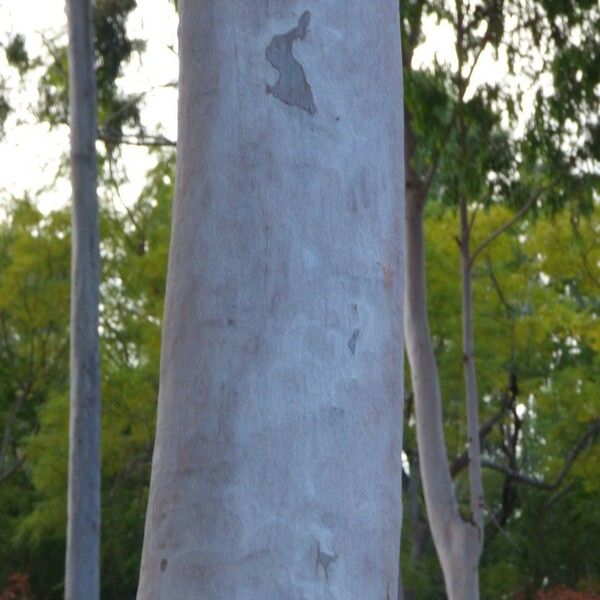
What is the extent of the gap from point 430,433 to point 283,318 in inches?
444

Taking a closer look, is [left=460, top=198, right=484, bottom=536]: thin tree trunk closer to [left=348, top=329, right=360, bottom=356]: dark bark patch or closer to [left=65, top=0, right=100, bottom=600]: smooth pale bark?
[left=65, top=0, right=100, bottom=600]: smooth pale bark

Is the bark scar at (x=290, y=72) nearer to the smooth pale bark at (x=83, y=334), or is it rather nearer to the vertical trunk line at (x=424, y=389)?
the smooth pale bark at (x=83, y=334)

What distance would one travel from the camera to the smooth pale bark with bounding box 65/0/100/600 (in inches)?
453

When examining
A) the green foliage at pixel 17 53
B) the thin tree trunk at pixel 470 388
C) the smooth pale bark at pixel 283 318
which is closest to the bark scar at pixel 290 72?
the smooth pale bark at pixel 283 318

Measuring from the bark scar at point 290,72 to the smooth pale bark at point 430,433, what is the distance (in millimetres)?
10616

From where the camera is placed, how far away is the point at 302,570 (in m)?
2.06

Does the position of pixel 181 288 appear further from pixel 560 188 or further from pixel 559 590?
pixel 559 590

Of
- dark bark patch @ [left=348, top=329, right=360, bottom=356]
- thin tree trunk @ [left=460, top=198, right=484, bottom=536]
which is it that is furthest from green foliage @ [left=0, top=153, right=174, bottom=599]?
dark bark patch @ [left=348, top=329, right=360, bottom=356]

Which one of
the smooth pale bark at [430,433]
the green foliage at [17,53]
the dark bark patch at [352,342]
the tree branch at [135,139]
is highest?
the green foliage at [17,53]

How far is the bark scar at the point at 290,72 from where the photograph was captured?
7.32 feet

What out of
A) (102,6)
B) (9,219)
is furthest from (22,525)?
(102,6)

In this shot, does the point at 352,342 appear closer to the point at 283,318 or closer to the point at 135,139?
the point at 283,318

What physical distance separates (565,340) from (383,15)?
75.9ft

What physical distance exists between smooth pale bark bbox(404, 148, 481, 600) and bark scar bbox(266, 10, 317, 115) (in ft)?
34.8
